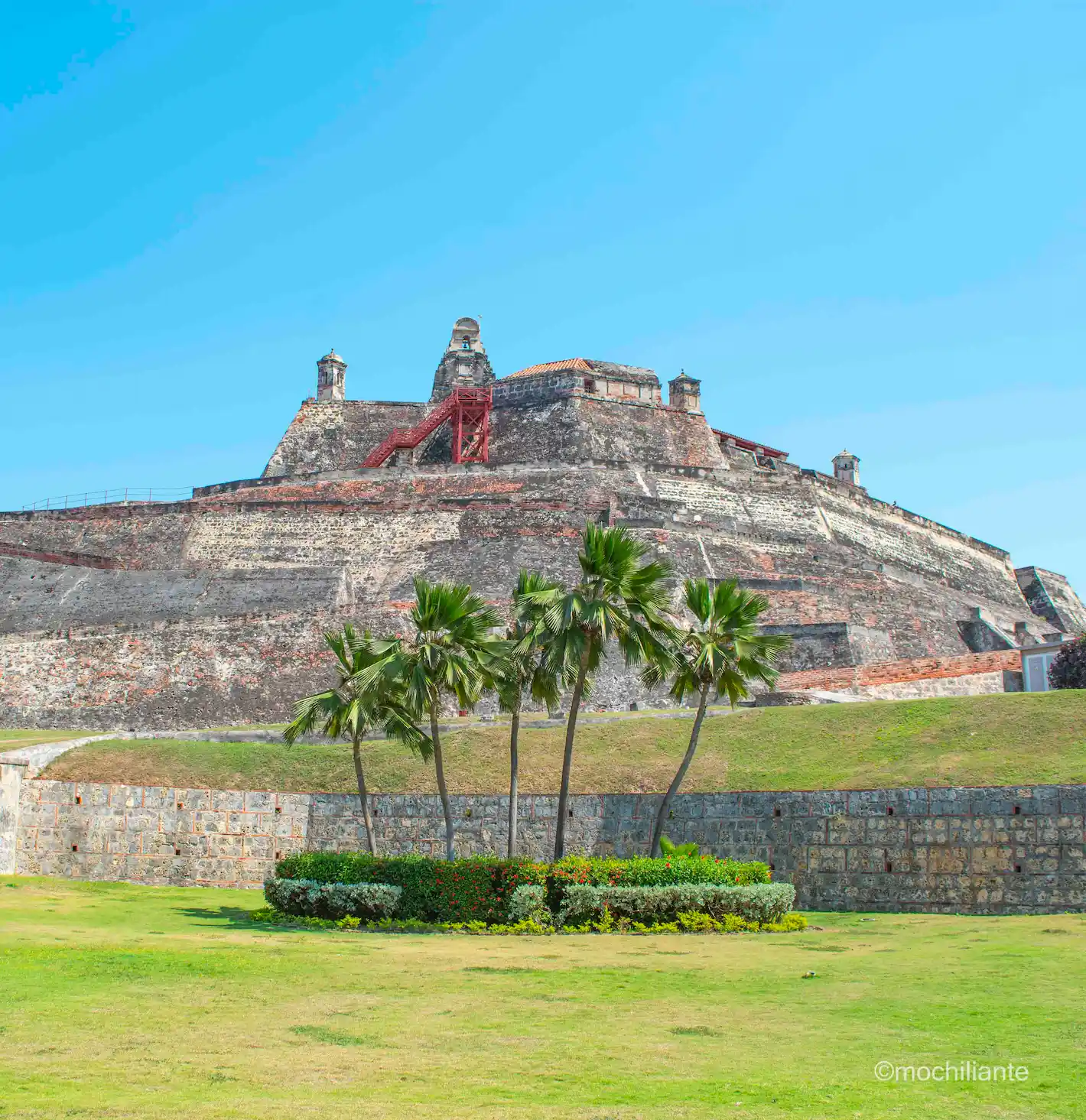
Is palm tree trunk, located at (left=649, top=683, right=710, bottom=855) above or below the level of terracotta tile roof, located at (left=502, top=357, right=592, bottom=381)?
below

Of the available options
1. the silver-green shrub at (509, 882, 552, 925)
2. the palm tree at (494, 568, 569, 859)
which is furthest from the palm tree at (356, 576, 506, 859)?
the silver-green shrub at (509, 882, 552, 925)

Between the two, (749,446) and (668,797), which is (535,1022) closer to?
(668,797)

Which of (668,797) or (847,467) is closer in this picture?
(668,797)

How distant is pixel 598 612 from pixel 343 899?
220 inches

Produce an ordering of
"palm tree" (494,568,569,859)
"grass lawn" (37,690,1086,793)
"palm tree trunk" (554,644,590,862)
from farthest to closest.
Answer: "grass lawn" (37,690,1086,793)
"palm tree" (494,568,569,859)
"palm tree trunk" (554,644,590,862)

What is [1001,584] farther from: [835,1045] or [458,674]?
[835,1045]

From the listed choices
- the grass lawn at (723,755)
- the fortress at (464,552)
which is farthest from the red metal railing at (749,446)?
the grass lawn at (723,755)

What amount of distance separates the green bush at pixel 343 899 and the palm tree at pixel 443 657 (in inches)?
48.7

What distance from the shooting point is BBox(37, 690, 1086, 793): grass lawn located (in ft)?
72.9

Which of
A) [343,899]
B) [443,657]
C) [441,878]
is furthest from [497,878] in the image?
[443,657]

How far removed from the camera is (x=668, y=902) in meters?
19.2

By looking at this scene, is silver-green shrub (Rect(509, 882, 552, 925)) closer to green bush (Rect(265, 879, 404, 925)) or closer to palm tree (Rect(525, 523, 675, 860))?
palm tree (Rect(525, 523, 675, 860))

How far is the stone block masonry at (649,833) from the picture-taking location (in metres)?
20.1

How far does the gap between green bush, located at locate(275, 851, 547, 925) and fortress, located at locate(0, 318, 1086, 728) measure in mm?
12855
